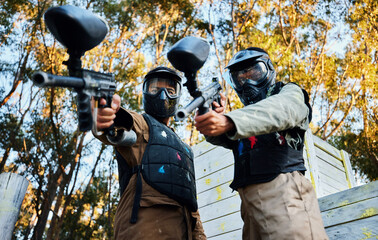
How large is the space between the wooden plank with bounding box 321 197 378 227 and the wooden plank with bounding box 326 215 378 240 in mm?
31

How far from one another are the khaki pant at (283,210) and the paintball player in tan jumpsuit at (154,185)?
66 cm

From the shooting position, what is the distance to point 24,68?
1541 centimetres

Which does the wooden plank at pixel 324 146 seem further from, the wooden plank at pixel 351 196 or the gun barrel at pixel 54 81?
the gun barrel at pixel 54 81

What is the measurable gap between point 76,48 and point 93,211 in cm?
1930

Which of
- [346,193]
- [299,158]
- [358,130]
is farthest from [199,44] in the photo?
[358,130]

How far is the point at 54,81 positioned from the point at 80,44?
302mm

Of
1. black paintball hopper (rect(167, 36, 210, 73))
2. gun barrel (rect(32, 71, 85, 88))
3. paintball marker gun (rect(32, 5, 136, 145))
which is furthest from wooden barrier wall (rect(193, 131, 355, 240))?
gun barrel (rect(32, 71, 85, 88))

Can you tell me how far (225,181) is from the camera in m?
4.25

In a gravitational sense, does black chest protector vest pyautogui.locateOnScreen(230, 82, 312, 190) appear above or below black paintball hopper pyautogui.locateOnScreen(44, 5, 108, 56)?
below

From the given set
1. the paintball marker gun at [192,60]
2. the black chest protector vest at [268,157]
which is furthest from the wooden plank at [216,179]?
the paintball marker gun at [192,60]

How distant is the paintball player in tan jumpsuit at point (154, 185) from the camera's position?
8.21 ft

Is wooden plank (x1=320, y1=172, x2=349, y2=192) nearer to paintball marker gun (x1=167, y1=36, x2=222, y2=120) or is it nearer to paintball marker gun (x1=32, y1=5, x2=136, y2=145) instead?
paintball marker gun (x1=167, y1=36, x2=222, y2=120)

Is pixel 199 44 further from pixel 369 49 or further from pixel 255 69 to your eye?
pixel 369 49

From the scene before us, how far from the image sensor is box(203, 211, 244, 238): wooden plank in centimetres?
386
